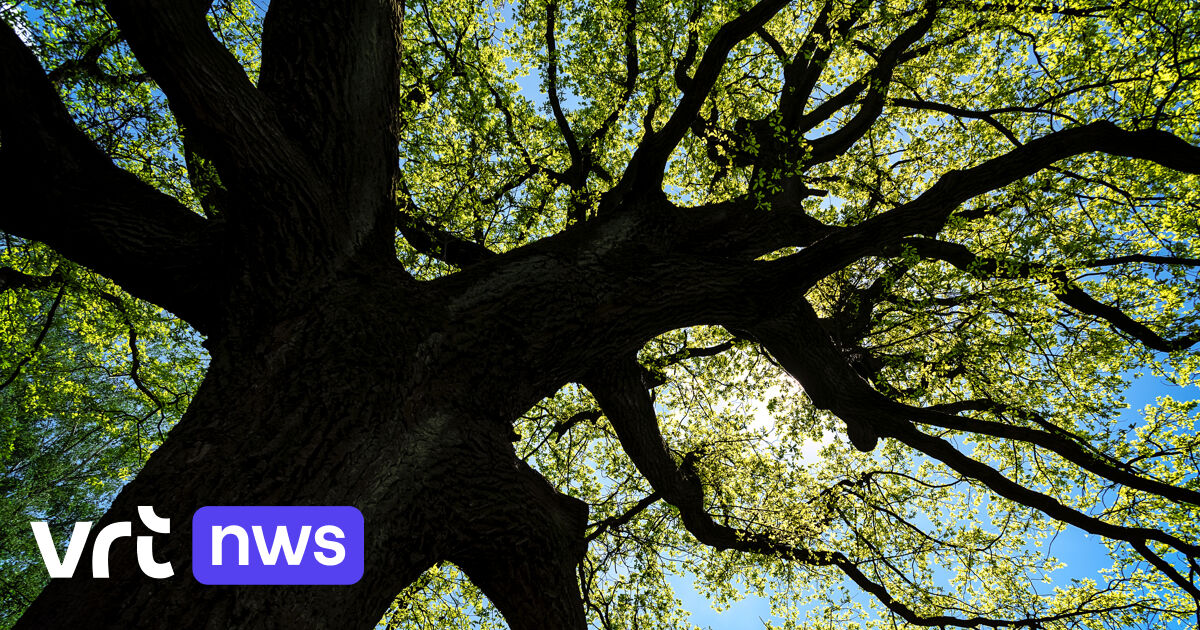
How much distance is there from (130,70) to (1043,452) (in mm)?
13139

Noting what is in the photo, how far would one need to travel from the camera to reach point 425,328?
335 cm

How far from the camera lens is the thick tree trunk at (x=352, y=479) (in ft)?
6.64

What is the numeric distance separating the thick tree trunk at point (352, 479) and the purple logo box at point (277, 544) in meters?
0.04

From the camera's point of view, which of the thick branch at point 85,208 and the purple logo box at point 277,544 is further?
the thick branch at point 85,208

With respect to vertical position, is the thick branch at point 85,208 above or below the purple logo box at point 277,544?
above

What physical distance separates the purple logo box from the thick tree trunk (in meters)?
0.04

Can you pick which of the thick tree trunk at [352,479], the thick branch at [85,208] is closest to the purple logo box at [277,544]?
the thick tree trunk at [352,479]

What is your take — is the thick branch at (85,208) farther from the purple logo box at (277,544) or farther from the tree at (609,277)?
the purple logo box at (277,544)

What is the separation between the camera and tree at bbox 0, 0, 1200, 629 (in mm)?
2891

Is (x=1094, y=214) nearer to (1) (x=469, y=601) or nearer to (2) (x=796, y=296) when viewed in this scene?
(2) (x=796, y=296)

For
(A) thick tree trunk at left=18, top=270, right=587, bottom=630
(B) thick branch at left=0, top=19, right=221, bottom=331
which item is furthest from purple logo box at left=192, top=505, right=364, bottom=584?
(B) thick branch at left=0, top=19, right=221, bottom=331

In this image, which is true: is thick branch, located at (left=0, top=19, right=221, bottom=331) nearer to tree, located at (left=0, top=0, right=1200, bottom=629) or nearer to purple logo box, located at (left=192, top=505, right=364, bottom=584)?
tree, located at (left=0, top=0, right=1200, bottom=629)

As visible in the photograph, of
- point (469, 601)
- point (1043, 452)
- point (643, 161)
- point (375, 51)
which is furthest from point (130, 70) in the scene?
point (1043, 452)

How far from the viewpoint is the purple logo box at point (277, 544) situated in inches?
81.8
